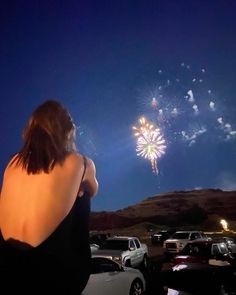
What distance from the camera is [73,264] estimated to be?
1768 millimetres

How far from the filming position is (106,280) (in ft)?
33.9

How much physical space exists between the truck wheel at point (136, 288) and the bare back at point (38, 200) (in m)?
10.0

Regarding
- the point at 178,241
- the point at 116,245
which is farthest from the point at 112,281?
the point at 178,241

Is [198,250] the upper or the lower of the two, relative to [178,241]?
lower

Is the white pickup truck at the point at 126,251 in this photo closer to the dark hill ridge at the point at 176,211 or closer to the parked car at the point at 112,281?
the parked car at the point at 112,281

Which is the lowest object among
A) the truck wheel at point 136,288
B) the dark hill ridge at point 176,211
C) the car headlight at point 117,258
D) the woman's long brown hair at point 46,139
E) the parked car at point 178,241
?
the truck wheel at point 136,288

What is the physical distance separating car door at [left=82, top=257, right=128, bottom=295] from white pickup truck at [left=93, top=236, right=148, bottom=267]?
7819mm

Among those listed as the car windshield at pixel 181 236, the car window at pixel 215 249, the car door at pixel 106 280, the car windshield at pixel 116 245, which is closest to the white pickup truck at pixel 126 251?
the car windshield at pixel 116 245

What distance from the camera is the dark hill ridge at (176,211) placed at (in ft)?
302

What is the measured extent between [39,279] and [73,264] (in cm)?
15

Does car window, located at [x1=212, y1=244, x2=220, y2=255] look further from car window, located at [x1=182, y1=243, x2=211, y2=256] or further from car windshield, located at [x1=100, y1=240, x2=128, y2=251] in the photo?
car windshield, located at [x1=100, y1=240, x2=128, y2=251]

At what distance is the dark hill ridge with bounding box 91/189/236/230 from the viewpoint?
9212cm

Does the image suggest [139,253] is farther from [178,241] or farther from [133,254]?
[178,241]

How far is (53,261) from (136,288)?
10.5 metres
